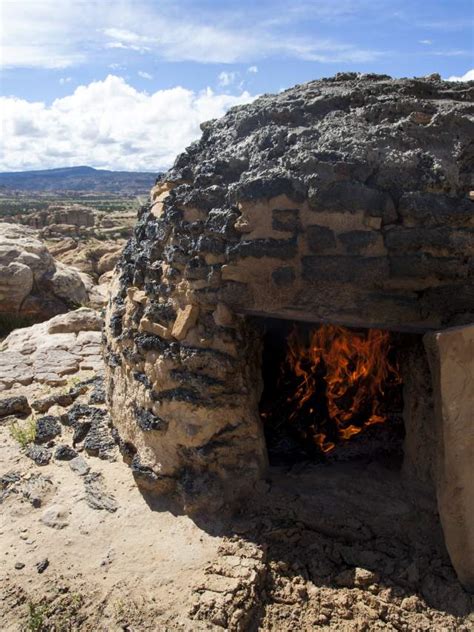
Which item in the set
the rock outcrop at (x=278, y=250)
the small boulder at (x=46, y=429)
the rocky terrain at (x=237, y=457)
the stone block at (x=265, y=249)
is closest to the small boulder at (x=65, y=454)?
the rocky terrain at (x=237, y=457)

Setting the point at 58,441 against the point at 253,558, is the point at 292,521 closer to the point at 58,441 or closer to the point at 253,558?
the point at 253,558

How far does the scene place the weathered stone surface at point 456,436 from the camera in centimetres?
307

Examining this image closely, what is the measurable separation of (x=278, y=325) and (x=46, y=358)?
372 centimetres

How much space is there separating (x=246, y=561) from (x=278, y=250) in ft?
6.38

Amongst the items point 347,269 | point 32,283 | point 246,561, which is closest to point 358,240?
point 347,269

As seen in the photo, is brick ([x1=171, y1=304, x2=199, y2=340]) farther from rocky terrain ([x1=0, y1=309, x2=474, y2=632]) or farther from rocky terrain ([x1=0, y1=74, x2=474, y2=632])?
rocky terrain ([x1=0, y1=309, x2=474, y2=632])

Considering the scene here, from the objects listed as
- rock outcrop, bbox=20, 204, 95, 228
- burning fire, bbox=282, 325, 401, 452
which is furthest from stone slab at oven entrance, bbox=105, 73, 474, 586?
rock outcrop, bbox=20, 204, 95, 228

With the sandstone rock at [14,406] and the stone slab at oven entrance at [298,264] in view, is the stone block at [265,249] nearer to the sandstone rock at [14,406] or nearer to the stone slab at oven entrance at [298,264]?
the stone slab at oven entrance at [298,264]

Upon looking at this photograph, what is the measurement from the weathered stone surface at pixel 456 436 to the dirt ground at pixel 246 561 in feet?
0.72

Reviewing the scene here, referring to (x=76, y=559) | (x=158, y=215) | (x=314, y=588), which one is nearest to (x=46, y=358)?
(x=158, y=215)

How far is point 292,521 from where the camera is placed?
3678 millimetres

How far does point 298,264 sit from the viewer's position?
141 inches

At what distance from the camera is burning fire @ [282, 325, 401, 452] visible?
453 cm

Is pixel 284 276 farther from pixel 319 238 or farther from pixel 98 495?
pixel 98 495
